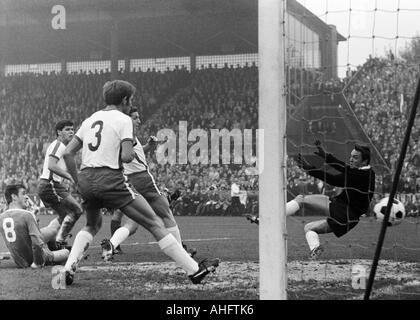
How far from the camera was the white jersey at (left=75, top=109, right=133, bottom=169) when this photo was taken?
5.67 metres

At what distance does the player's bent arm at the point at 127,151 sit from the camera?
216 inches

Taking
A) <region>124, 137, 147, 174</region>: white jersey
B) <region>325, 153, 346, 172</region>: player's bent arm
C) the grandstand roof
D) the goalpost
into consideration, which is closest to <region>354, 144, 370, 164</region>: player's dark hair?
Answer: <region>325, 153, 346, 172</region>: player's bent arm

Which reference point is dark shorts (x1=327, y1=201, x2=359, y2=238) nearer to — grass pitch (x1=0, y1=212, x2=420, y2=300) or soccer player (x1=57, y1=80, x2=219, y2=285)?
grass pitch (x1=0, y1=212, x2=420, y2=300)

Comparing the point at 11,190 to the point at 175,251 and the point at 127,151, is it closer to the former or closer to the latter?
the point at 127,151

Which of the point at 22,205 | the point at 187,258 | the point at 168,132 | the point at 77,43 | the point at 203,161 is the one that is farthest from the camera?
the point at 77,43

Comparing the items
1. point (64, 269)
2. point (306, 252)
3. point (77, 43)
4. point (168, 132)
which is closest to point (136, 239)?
point (306, 252)

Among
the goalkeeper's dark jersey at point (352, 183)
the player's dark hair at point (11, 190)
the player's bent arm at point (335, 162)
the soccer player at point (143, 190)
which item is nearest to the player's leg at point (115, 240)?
the soccer player at point (143, 190)

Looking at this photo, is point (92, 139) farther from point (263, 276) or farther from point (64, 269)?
point (263, 276)

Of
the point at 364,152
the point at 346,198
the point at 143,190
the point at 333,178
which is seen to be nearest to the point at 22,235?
the point at 143,190

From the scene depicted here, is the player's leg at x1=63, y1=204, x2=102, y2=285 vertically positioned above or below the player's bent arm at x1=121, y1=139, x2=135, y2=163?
below

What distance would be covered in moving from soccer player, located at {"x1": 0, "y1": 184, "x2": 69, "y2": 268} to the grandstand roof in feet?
66.1
